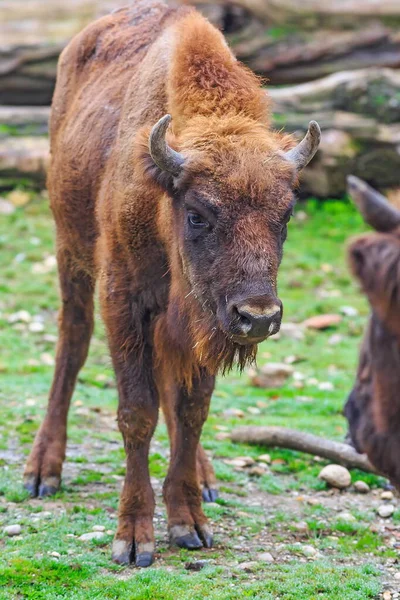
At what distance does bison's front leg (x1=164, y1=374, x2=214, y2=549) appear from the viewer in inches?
258

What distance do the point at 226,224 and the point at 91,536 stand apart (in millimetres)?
2252

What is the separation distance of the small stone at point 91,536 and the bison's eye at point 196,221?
209cm

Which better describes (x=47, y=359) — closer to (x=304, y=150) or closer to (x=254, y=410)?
(x=254, y=410)

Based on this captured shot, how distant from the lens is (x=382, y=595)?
18.7 ft

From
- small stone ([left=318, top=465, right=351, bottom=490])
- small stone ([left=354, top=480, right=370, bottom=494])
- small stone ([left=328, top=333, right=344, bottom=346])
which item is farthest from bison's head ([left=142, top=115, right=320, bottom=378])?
small stone ([left=328, top=333, right=344, bottom=346])

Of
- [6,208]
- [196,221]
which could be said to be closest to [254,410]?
[196,221]

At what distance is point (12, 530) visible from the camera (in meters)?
6.41

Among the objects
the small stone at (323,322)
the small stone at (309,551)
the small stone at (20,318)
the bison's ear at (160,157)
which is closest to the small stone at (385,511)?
the small stone at (309,551)

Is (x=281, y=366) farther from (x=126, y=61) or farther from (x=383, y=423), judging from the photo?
(x=383, y=423)

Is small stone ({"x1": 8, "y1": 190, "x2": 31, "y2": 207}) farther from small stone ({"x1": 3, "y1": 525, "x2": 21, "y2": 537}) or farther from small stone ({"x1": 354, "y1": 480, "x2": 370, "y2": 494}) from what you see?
small stone ({"x1": 3, "y1": 525, "x2": 21, "y2": 537})

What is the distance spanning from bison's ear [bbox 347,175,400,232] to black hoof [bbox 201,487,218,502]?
3.74 metres

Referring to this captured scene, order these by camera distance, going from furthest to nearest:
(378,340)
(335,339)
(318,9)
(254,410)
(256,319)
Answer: (318,9) < (335,339) < (254,410) < (256,319) < (378,340)

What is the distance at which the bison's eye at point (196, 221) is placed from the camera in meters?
5.71

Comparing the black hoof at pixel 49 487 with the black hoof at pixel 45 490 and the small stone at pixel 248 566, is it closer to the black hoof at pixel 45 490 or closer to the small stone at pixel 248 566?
the black hoof at pixel 45 490
